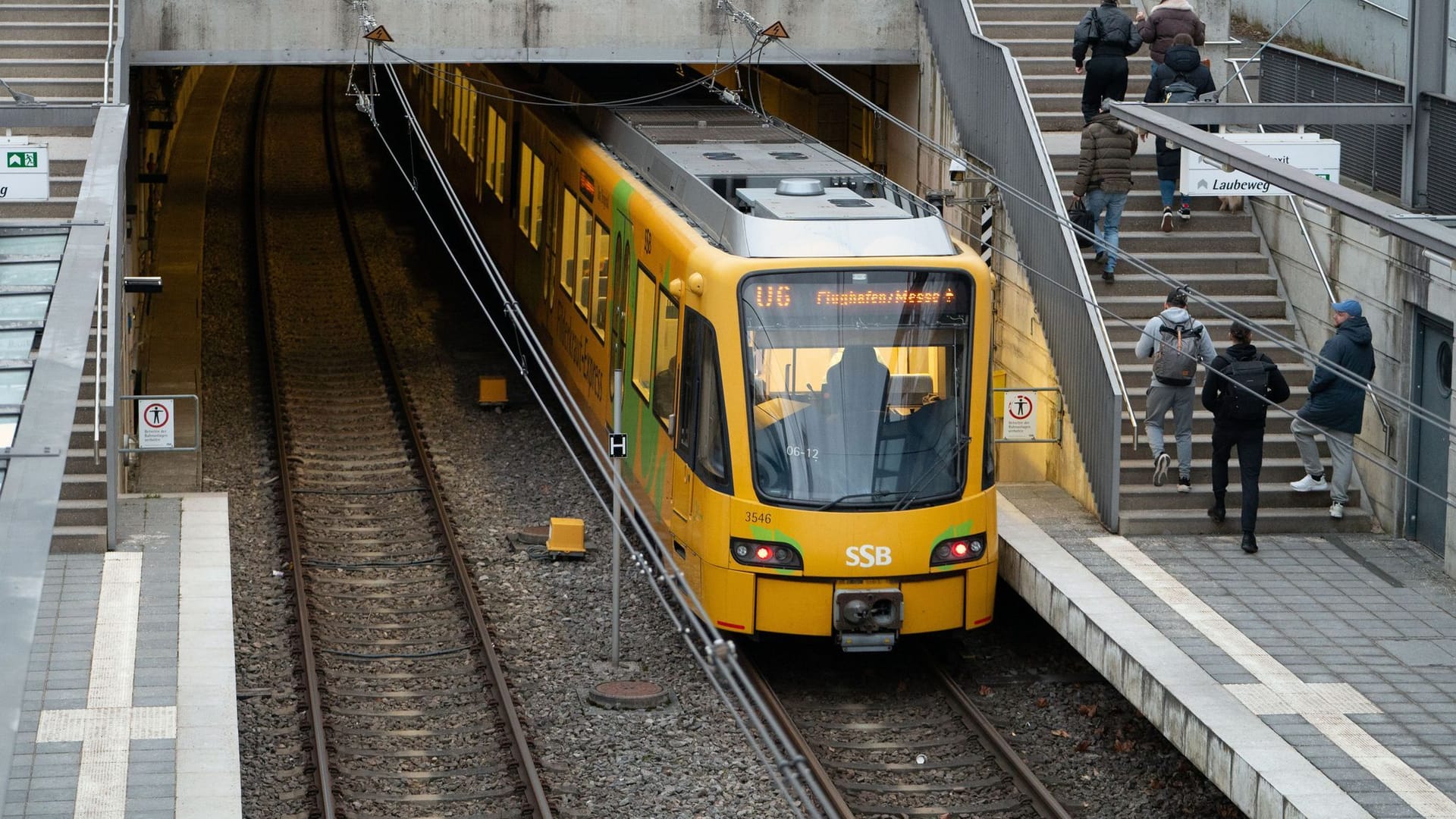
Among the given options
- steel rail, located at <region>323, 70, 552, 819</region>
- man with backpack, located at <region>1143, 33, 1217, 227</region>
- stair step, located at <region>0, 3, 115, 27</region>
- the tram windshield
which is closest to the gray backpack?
the tram windshield

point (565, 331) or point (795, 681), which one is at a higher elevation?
point (565, 331)

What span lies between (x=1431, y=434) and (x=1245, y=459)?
1.51 metres

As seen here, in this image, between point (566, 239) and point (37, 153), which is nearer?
point (37, 153)

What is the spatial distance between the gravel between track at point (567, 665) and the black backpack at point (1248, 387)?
2211 mm

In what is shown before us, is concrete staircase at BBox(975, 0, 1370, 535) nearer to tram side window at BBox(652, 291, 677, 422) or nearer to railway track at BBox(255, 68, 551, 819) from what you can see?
tram side window at BBox(652, 291, 677, 422)

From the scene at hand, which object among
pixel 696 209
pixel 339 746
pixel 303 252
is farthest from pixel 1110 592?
pixel 303 252

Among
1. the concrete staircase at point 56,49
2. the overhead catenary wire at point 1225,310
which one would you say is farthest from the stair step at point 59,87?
the overhead catenary wire at point 1225,310

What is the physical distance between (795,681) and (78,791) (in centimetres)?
523

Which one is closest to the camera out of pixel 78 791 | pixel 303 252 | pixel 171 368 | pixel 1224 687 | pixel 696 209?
pixel 78 791

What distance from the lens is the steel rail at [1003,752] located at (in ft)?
39.6

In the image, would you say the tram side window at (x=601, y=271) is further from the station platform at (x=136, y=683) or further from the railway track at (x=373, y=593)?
the station platform at (x=136, y=683)

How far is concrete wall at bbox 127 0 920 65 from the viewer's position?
2097cm

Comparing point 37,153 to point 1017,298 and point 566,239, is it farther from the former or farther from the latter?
point 1017,298

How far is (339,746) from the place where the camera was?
1307cm
